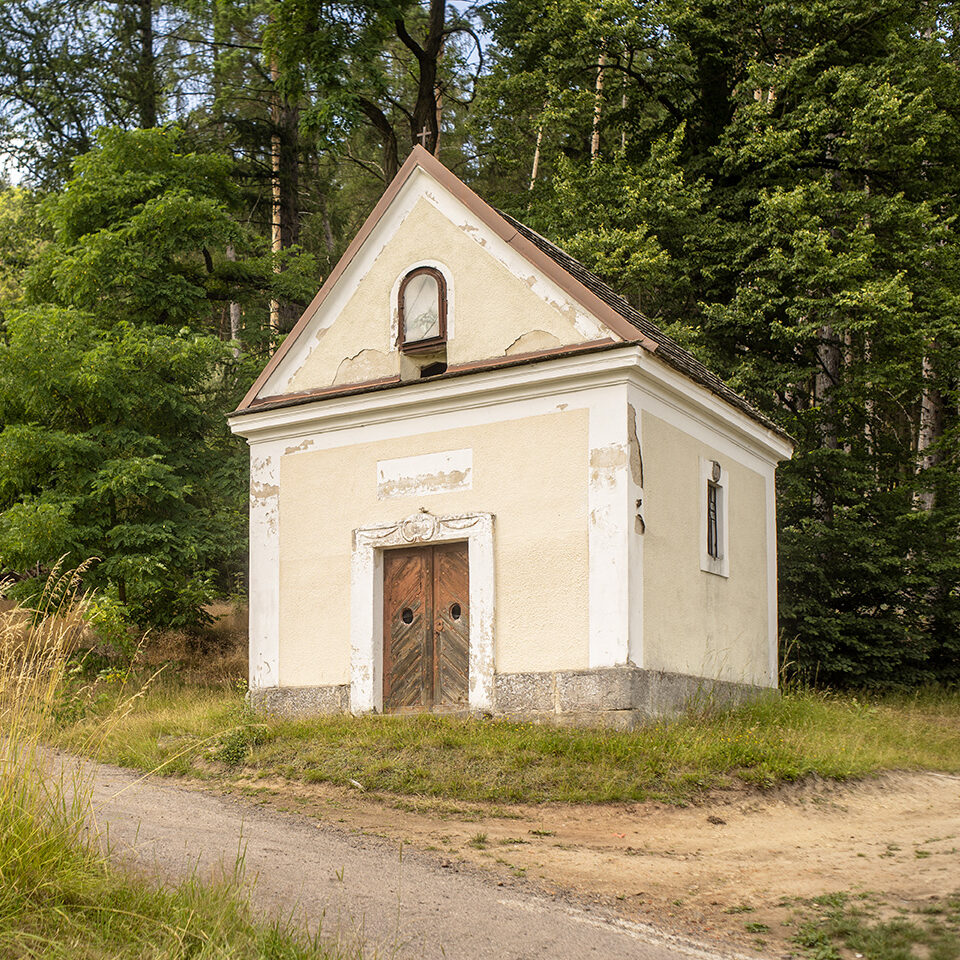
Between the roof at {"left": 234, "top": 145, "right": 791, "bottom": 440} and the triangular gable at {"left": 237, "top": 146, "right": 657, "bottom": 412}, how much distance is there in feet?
0.04

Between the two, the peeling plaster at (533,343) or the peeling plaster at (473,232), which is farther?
the peeling plaster at (473,232)

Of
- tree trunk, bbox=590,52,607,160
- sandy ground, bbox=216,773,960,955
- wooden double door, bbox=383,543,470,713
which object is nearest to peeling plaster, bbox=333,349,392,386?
wooden double door, bbox=383,543,470,713

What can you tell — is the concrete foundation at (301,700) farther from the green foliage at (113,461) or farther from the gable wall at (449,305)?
the gable wall at (449,305)

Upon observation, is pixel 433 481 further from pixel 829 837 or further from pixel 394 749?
pixel 829 837

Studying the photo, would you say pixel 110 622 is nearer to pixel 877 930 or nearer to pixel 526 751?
pixel 526 751

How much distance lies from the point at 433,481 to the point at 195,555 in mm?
5534

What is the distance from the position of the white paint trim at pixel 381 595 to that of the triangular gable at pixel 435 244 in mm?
1906

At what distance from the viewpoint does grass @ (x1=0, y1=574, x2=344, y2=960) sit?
513 cm

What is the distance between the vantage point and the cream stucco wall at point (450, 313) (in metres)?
12.6

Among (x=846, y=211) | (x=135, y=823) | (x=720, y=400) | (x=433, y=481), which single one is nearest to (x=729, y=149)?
(x=846, y=211)

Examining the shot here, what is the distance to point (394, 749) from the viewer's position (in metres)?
10.9

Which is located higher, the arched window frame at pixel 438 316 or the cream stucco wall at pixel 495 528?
the arched window frame at pixel 438 316

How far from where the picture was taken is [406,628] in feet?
42.6

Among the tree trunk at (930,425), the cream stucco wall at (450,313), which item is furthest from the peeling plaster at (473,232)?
the tree trunk at (930,425)
